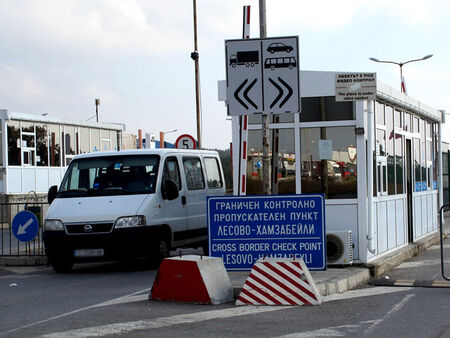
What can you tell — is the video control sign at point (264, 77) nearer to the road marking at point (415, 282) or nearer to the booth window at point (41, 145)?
the road marking at point (415, 282)

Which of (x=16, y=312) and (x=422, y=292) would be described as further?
(x=422, y=292)

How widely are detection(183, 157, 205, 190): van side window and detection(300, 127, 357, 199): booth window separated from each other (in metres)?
3.02

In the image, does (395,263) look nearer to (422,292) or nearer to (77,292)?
(422,292)

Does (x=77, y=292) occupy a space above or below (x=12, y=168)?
below

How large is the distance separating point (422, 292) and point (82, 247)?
6.08m

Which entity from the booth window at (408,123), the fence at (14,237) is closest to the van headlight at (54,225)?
the fence at (14,237)

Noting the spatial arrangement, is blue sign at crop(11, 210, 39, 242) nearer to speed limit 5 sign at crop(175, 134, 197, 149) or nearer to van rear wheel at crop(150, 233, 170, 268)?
van rear wheel at crop(150, 233, 170, 268)

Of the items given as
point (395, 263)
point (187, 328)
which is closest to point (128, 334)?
point (187, 328)

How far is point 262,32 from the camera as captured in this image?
1172 centimetres

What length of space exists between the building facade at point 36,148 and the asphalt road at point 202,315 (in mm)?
20415

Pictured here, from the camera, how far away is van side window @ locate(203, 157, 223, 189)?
17266mm

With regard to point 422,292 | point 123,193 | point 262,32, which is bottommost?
point 422,292

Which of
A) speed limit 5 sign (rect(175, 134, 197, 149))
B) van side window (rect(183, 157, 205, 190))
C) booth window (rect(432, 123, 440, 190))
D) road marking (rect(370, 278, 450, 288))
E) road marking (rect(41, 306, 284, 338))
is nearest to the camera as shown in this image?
road marking (rect(41, 306, 284, 338))

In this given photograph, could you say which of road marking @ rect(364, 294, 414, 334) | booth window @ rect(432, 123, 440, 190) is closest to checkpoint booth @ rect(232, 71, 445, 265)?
road marking @ rect(364, 294, 414, 334)
